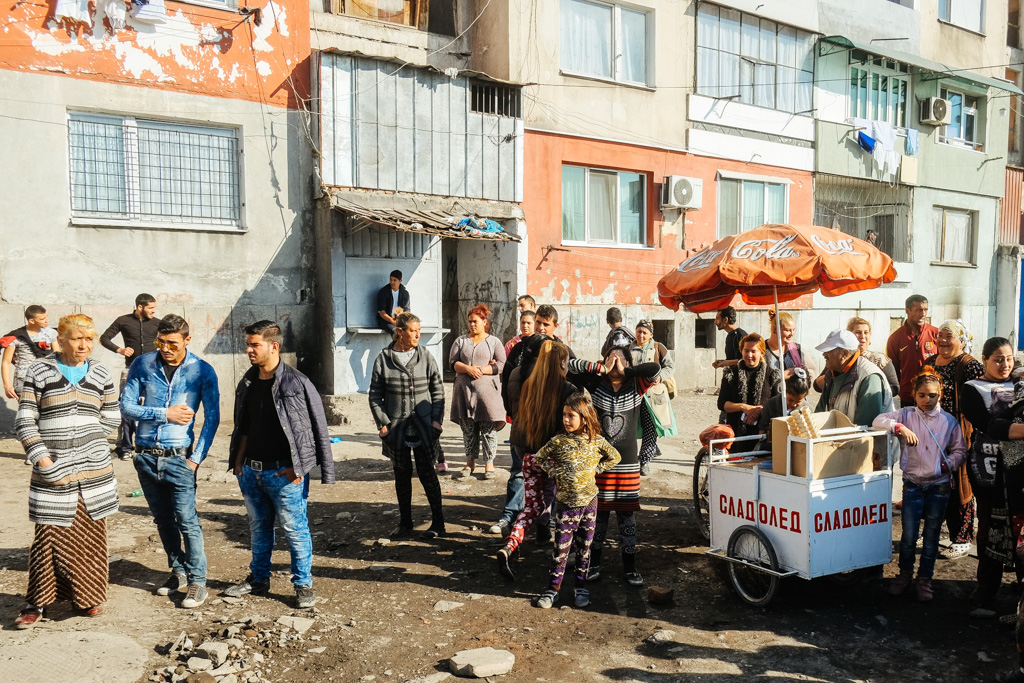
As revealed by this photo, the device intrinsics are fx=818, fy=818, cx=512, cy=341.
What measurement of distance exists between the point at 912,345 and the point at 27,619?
8315 mm

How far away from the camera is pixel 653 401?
950 centimetres

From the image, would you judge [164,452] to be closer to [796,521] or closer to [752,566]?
[752,566]

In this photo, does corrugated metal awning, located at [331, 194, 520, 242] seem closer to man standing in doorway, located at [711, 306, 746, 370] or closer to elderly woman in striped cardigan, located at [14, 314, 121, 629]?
man standing in doorway, located at [711, 306, 746, 370]

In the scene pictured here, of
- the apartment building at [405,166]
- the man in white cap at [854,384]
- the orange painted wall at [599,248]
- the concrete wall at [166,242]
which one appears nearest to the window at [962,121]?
the orange painted wall at [599,248]

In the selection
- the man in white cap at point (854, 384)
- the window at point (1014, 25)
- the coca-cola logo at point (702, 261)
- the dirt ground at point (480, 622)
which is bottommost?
the dirt ground at point (480, 622)

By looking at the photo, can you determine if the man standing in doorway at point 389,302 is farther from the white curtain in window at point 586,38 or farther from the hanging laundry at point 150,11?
the white curtain in window at point 586,38

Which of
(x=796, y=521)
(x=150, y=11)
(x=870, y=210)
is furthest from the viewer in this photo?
→ (x=870, y=210)

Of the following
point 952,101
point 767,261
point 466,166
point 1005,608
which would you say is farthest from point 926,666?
point 952,101

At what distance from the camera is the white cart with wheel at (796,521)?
5348 millimetres

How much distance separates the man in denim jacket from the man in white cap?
4581 mm

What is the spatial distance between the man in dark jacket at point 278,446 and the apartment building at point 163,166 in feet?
21.3

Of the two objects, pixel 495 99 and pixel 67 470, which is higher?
pixel 495 99

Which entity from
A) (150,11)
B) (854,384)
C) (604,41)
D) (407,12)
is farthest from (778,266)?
(604,41)

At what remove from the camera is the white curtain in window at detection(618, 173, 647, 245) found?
1598 cm
